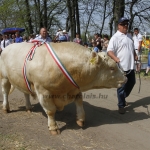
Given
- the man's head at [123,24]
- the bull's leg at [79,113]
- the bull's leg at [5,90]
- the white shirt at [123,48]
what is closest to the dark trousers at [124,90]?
the white shirt at [123,48]

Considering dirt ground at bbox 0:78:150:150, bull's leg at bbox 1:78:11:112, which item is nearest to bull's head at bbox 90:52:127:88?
dirt ground at bbox 0:78:150:150

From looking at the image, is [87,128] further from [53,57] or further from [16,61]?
[16,61]

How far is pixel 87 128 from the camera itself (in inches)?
177

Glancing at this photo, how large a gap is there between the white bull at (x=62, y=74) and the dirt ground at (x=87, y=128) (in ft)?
0.94

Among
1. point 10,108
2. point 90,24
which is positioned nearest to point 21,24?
point 90,24

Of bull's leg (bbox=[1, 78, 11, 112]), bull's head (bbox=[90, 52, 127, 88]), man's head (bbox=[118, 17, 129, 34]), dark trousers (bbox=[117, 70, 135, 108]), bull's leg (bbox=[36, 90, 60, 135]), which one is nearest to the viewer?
bull's head (bbox=[90, 52, 127, 88])

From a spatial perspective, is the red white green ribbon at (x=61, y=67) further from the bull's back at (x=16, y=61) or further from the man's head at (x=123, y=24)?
the man's head at (x=123, y=24)

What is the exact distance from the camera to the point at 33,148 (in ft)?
12.0

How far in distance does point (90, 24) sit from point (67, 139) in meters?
27.8

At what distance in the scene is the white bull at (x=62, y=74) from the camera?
3887 millimetres

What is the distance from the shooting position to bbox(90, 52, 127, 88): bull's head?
3.90m

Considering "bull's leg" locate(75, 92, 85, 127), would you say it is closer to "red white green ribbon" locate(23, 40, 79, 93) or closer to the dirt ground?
the dirt ground

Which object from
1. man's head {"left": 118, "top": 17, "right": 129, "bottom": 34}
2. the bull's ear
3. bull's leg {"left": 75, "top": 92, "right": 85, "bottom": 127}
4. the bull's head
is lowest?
bull's leg {"left": 75, "top": 92, "right": 85, "bottom": 127}

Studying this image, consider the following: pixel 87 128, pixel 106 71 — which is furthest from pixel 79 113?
pixel 106 71
